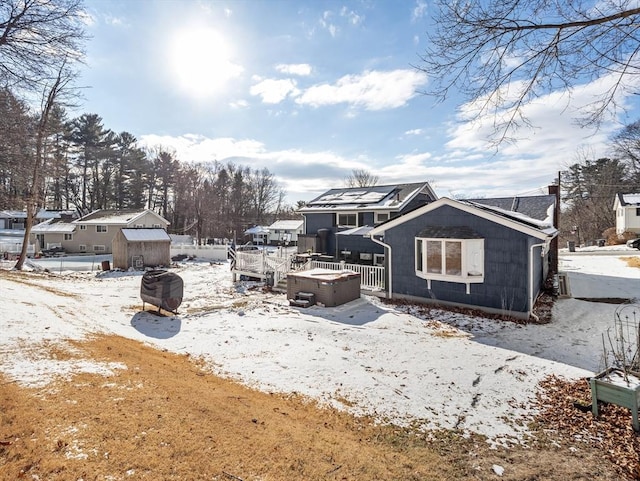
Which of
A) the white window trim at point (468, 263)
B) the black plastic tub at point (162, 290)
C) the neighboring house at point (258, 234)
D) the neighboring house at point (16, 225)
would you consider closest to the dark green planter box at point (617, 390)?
the white window trim at point (468, 263)

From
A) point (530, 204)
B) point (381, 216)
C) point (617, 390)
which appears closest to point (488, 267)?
point (617, 390)

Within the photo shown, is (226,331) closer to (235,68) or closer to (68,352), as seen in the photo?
(68,352)

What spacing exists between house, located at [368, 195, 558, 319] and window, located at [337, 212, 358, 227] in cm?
831

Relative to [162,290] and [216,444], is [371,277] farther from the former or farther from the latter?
[216,444]

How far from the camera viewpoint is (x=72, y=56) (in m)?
7.66

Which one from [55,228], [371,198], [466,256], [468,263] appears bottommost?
[468,263]

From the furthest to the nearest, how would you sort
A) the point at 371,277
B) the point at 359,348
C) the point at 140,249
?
the point at 140,249, the point at 371,277, the point at 359,348

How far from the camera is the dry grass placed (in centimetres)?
305

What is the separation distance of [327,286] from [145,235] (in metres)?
19.5

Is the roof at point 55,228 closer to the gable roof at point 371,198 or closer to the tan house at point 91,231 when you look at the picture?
the tan house at point 91,231

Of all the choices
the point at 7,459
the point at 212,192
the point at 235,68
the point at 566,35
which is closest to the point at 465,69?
the point at 566,35

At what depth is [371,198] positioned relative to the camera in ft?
69.1

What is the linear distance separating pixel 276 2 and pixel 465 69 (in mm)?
6263

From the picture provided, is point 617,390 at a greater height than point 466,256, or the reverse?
point 466,256
